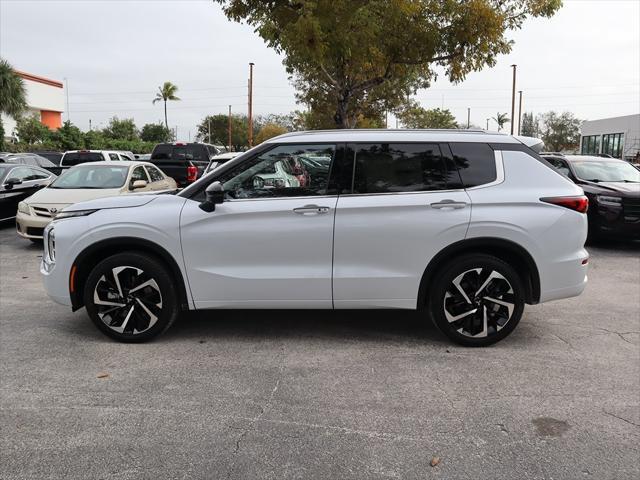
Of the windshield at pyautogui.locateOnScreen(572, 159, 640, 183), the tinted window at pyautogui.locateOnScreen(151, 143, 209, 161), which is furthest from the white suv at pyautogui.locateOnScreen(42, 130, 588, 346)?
the tinted window at pyautogui.locateOnScreen(151, 143, 209, 161)

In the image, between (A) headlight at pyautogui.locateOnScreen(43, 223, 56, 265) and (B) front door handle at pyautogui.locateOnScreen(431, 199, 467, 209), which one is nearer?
(B) front door handle at pyautogui.locateOnScreen(431, 199, 467, 209)

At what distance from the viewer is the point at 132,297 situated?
4785mm

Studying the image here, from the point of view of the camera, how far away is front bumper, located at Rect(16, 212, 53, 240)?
31.9ft

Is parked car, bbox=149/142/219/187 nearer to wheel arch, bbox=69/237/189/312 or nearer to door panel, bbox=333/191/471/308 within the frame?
wheel arch, bbox=69/237/189/312

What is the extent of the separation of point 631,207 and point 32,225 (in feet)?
34.1

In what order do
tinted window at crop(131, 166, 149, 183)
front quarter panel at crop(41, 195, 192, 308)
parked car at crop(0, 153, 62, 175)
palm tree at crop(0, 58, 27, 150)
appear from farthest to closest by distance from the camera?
palm tree at crop(0, 58, 27, 150) < parked car at crop(0, 153, 62, 175) < tinted window at crop(131, 166, 149, 183) < front quarter panel at crop(41, 195, 192, 308)

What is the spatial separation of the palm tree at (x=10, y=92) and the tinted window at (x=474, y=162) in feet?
128

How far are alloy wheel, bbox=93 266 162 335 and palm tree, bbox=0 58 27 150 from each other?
37.7 metres

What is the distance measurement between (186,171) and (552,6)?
1116 cm

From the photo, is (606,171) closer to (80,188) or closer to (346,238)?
(346,238)

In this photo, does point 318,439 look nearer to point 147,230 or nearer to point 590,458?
point 590,458

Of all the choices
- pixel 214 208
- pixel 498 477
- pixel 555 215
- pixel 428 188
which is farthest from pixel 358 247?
pixel 498 477

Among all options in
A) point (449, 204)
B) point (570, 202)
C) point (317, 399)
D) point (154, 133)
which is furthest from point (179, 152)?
point (154, 133)

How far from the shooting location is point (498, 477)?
9.53ft
